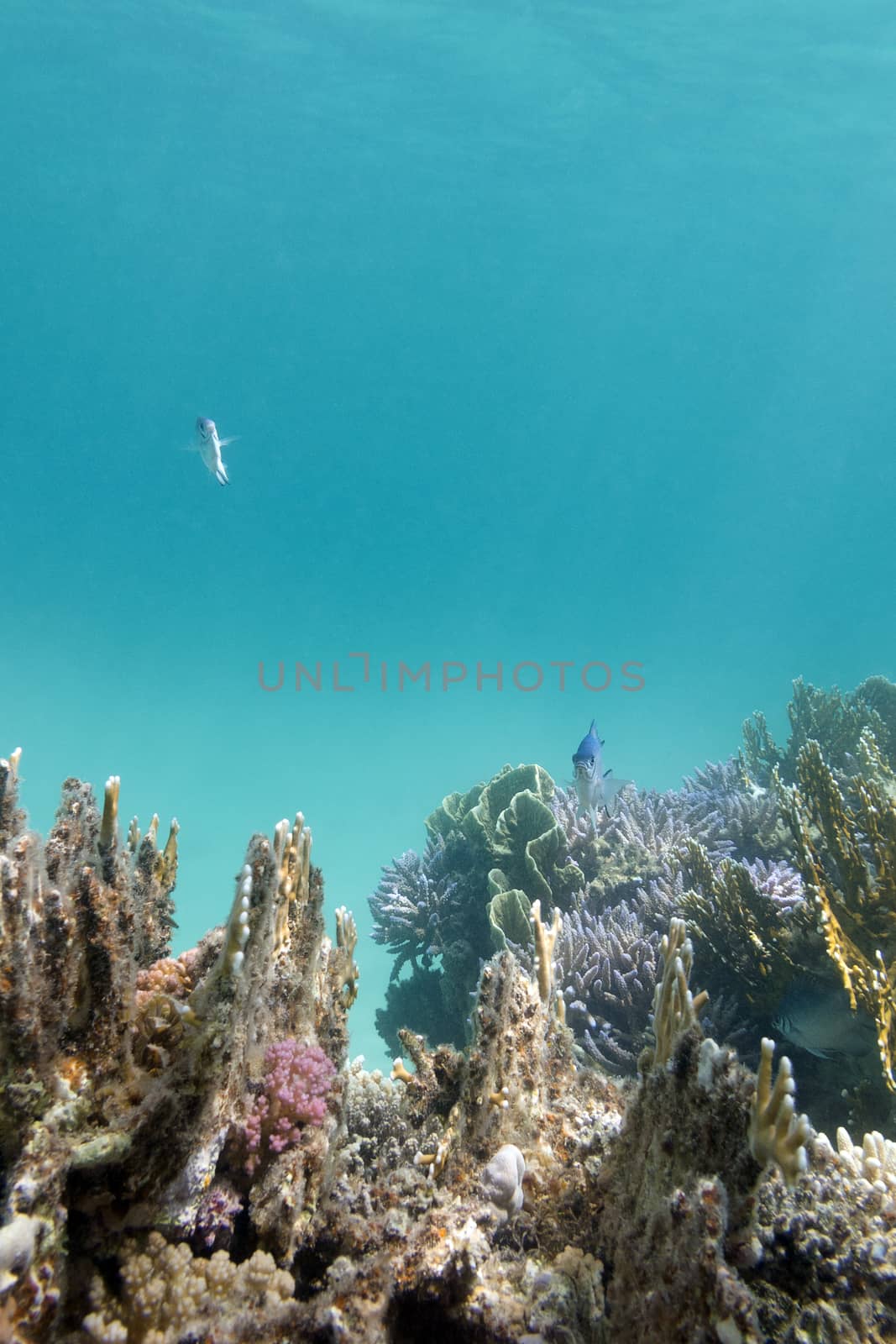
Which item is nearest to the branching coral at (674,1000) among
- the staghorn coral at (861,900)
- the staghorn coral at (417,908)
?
the staghorn coral at (861,900)

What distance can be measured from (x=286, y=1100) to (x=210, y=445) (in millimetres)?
7730

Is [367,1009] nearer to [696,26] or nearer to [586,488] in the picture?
[696,26]

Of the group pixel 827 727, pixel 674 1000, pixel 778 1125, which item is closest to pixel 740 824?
pixel 827 727

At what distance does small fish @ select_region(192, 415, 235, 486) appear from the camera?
8.01 metres

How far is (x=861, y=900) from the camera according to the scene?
4352mm

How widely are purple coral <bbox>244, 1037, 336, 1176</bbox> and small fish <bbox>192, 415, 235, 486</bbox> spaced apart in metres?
7.16

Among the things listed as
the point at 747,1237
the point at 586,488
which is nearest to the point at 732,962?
the point at 747,1237

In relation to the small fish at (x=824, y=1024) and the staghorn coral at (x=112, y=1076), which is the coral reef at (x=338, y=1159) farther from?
the small fish at (x=824, y=1024)

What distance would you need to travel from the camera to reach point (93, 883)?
2205mm

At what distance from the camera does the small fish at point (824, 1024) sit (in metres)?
4.01

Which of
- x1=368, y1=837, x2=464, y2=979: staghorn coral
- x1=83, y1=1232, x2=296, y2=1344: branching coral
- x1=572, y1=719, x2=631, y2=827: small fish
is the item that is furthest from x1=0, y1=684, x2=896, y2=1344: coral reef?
x1=368, y1=837, x2=464, y2=979: staghorn coral

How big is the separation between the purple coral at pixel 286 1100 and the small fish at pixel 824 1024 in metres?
3.47

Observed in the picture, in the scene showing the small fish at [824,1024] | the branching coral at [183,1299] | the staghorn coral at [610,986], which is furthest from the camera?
the staghorn coral at [610,986]

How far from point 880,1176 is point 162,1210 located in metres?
2.32
